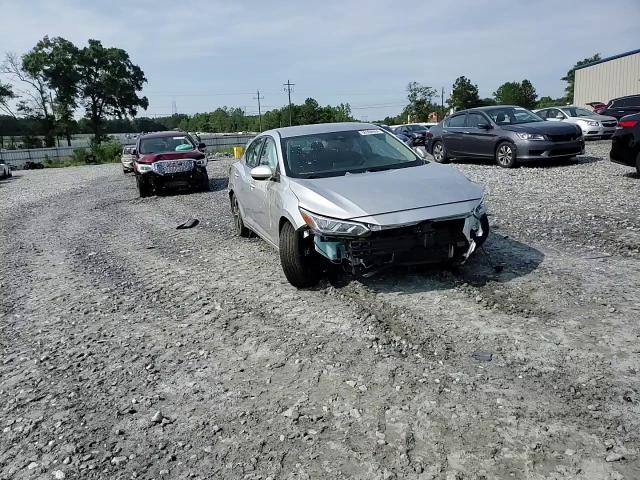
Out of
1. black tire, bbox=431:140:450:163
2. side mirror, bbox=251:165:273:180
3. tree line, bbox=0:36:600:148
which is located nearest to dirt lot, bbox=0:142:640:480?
side mirror, bbox=251:165:273:180

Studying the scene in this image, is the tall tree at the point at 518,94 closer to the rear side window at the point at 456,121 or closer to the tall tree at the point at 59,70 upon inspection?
the tall tree at the point at 59,70

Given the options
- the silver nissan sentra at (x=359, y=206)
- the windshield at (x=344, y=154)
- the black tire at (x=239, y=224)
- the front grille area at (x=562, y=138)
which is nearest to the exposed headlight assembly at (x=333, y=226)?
the silver nissan sentra at (x=359, y=206)

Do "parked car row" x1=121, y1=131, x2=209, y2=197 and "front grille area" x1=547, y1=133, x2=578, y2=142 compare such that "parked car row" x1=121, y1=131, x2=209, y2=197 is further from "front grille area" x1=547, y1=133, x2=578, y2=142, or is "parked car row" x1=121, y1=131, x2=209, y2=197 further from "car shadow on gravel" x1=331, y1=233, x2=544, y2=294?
"car shadow on gravel" x1=331, y1=233, x2=544, y2=294

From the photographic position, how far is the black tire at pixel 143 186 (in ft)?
46.6

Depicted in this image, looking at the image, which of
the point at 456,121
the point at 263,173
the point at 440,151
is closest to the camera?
the point at 263,173

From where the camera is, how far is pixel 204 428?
298cm

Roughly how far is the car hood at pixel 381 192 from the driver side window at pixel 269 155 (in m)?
0.70

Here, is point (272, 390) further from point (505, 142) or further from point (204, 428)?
point (505, 142)

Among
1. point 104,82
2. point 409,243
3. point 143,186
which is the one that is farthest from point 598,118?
point 104,82

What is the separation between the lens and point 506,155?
13.4 meters

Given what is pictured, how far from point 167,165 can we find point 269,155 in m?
8.40

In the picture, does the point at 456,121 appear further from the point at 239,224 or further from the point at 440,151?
the point at 239,224

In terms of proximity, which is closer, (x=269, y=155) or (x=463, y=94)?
(x=269, y=155)

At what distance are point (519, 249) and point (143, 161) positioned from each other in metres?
10.8
